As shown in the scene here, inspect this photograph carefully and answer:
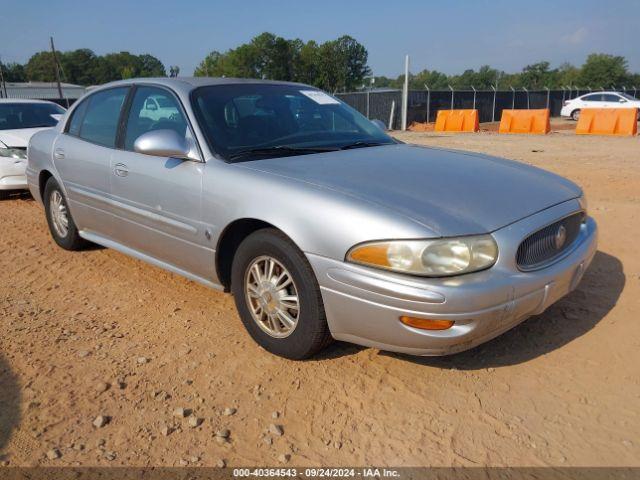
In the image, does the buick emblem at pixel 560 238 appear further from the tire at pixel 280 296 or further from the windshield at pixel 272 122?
the windshield at pixel 272 122

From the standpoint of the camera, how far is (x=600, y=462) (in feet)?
7.12

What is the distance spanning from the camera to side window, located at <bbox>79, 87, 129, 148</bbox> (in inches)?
161

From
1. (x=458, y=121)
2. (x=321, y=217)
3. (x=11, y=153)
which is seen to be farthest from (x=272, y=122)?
(x=458, y=121)

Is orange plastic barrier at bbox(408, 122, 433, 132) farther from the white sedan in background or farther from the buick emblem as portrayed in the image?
the buick emblem

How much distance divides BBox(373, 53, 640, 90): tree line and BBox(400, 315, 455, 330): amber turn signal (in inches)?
1820

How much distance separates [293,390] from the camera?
8.89 feet

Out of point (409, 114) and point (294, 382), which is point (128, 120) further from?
point (409, 114)

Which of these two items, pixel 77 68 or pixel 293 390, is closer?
pixel 293 390

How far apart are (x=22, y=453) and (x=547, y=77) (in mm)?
90500

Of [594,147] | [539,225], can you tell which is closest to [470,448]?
[539,225]

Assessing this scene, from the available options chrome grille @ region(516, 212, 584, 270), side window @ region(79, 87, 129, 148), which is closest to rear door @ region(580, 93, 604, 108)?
chrome grille @ region(516, 212, 584, 270)

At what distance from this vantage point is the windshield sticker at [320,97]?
4039 millimetres

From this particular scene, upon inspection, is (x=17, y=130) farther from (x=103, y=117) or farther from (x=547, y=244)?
(x=547, y=244)

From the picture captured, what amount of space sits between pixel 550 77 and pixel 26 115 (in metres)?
85.4
